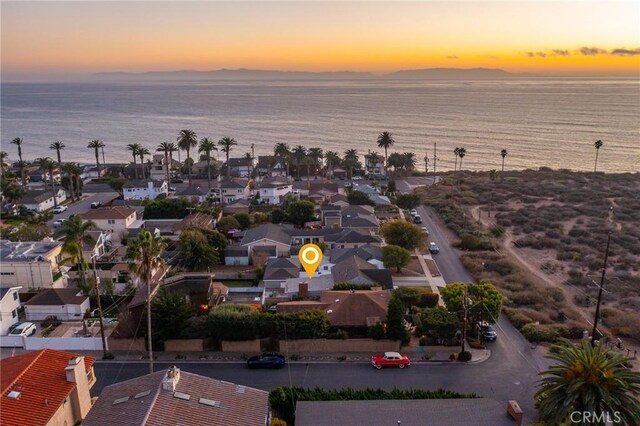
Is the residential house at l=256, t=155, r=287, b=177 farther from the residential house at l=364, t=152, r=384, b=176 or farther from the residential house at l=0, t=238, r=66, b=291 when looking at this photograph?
the residential house at l=0, t=238, r=66, b=291

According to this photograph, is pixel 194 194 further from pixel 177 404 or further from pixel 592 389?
pixel 592 389

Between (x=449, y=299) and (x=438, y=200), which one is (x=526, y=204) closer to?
(x=438, y=200)

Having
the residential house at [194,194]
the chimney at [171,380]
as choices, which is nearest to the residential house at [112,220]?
the residential house at [194,194]

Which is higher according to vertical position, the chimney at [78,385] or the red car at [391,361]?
the chimney at [78,385]

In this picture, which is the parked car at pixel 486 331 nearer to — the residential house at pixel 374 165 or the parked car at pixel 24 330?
the parked car at pixel 24 330

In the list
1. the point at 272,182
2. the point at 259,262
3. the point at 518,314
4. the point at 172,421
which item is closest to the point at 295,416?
the point at 172,421

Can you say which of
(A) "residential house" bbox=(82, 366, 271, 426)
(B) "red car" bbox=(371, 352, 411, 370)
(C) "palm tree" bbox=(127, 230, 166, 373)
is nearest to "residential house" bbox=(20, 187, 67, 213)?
(C) "palm tree" bbox=(127, 230, 166, 373)

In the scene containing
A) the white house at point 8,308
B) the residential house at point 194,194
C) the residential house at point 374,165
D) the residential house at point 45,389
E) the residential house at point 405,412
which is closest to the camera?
the residential house at point 45,389
